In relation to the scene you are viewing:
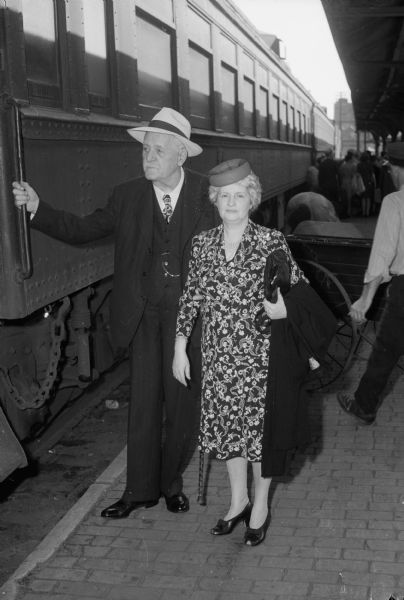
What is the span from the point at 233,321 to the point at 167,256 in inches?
22.1

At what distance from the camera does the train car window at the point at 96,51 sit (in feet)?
15.6

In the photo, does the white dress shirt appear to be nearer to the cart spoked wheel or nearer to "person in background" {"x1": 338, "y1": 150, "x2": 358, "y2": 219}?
the cart spoked wheel

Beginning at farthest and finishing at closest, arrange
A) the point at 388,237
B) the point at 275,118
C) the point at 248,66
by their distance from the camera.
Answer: the point at 275,118 → the point at 248,66 → the point at 388,237

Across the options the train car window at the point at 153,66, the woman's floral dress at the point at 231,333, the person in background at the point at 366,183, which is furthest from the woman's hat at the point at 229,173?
the person in background at the point at 366,183

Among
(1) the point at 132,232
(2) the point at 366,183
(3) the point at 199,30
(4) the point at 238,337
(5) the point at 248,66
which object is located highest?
(3) the point at 199,30

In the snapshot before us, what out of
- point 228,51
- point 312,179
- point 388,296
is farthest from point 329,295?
point 312,179

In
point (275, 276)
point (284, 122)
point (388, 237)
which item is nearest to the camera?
point (275, 276)

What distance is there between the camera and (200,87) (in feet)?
25.1

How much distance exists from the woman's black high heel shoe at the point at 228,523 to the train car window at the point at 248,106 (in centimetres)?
685

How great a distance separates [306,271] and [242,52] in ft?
13.9

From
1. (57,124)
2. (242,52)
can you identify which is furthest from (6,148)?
(242,52)

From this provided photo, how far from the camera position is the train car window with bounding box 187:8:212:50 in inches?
277

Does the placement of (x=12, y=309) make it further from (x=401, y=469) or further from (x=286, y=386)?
(x=401, y=469)

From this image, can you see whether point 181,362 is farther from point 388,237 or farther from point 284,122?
point 284,122
